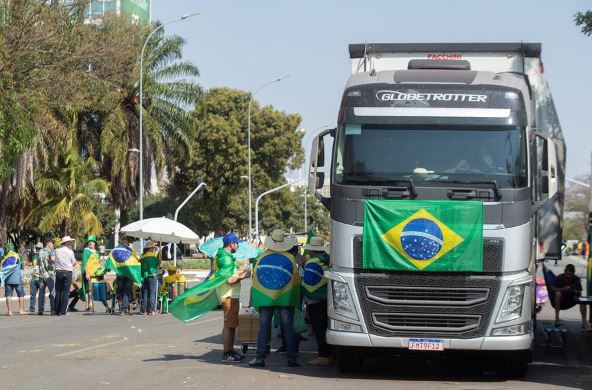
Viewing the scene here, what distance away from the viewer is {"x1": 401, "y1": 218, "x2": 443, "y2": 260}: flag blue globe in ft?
44.5

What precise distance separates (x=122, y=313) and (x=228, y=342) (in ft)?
36.7

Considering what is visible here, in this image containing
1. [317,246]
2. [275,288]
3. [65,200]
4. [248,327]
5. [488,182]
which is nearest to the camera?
[488,182]

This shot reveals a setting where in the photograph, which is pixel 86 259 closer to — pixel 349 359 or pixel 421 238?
pixel 349 359

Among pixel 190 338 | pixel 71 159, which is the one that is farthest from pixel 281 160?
pixel 190 338

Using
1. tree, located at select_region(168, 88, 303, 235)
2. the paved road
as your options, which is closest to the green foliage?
the paved road

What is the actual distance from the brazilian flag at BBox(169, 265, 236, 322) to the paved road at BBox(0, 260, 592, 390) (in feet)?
2.11

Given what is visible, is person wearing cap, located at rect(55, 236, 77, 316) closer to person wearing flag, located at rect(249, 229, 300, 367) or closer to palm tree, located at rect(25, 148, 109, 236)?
person wearing flag, located at rect(249, 229, 300, 367)

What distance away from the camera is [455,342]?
13570 mm

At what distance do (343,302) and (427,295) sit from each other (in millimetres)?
979

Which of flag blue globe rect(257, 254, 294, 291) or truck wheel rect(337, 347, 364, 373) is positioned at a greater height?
flag blue globe rect(257, 254, 294, 291)

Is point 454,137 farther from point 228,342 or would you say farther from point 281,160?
point 281,160

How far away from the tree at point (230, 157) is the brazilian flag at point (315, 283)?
56.0 m

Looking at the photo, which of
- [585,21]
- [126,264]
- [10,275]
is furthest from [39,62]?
[585,21]

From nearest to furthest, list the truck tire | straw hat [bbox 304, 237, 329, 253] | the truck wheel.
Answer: the truck tire, the truck wheel, straw hat [bbox 304, 237, 329, 253]
